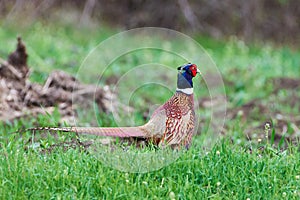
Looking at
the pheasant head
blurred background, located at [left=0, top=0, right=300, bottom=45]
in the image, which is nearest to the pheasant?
the pheasant head

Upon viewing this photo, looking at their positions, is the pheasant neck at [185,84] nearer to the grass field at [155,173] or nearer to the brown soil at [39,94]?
the grass field at [155,173]

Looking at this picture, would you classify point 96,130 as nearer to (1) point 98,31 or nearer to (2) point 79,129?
(2) point 79,129

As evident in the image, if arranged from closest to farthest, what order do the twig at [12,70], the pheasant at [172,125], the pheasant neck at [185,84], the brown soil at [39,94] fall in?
1. the pheasant at [172,125]
2. the pheasant neck at [185,84]
3. the brown soil at [39,94]
4. the twig at [12,70]

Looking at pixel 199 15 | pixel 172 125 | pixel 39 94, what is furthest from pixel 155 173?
pixel 199 15

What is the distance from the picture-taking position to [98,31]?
39.6ft

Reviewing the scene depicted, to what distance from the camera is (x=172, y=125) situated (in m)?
4.37

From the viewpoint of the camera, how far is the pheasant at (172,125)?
4.36 metres

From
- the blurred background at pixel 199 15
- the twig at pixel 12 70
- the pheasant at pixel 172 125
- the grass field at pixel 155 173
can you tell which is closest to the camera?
the grass field at pixel 155 173

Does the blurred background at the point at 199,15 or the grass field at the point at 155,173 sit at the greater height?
the blurred background at the point at 199,15

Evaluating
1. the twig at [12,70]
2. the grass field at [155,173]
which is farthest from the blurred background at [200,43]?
the grass field at [155,173]

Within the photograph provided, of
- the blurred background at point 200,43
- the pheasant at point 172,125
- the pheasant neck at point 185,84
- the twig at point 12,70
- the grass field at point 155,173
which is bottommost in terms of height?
→ the grass field at point 155,173

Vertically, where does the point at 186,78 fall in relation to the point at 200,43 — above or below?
below

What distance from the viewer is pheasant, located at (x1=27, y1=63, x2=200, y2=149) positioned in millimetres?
4355

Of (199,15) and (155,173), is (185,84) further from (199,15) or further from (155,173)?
(199,15)
